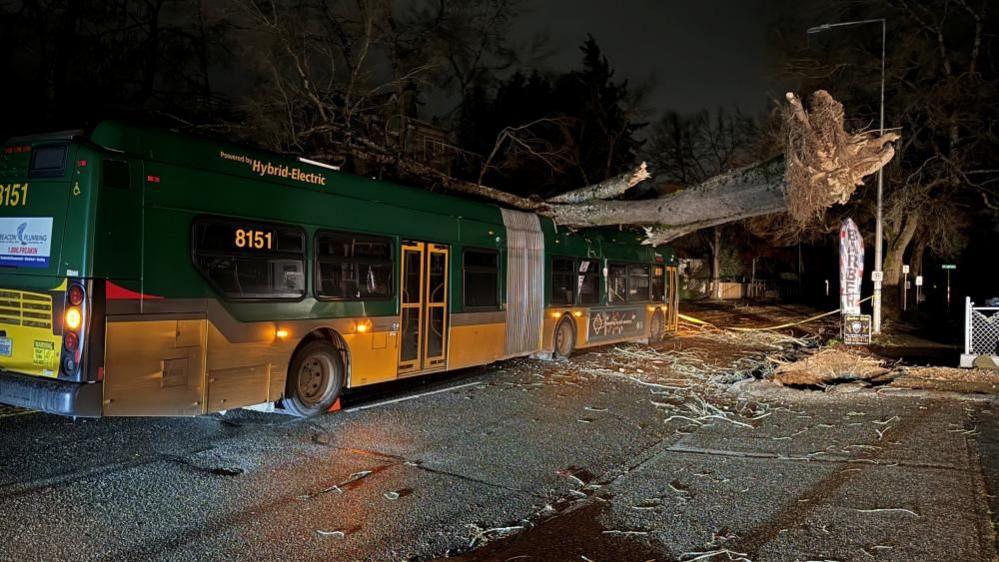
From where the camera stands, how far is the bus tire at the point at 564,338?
1470cm

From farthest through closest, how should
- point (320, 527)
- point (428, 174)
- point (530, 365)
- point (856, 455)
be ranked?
point (428, 174)
point (530, 365)
point (856, 455)
point (320, 527)

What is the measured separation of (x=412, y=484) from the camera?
6.11 metres

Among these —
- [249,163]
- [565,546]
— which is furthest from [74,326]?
[565,546]

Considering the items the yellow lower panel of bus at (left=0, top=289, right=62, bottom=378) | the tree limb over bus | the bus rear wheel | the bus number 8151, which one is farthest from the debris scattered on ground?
the yellow lower panel of bus at (left=0, top=289, right=62, bottom=378)

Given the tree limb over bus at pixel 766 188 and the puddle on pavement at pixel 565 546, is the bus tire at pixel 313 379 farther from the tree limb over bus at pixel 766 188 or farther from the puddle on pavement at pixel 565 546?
the tree limb over bus at pixel 766 188

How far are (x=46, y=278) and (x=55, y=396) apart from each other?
1.10m

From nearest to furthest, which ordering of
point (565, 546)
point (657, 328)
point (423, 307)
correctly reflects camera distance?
point (565, 546)
point (423, 307)
point (657, 328)

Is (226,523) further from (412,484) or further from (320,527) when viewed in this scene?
(412,484)

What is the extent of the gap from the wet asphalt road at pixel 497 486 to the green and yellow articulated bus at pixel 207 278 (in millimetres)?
695

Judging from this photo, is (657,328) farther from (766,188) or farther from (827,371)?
(766,188)

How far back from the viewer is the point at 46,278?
20.7 feet

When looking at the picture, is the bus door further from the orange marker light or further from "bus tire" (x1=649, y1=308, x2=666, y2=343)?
"bus tire" (x1=649, y1=308, x2=666, y2=343)

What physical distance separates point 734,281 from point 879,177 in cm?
3407

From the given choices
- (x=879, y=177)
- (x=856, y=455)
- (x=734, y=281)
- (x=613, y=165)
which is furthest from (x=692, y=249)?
(x=856, y=455)
